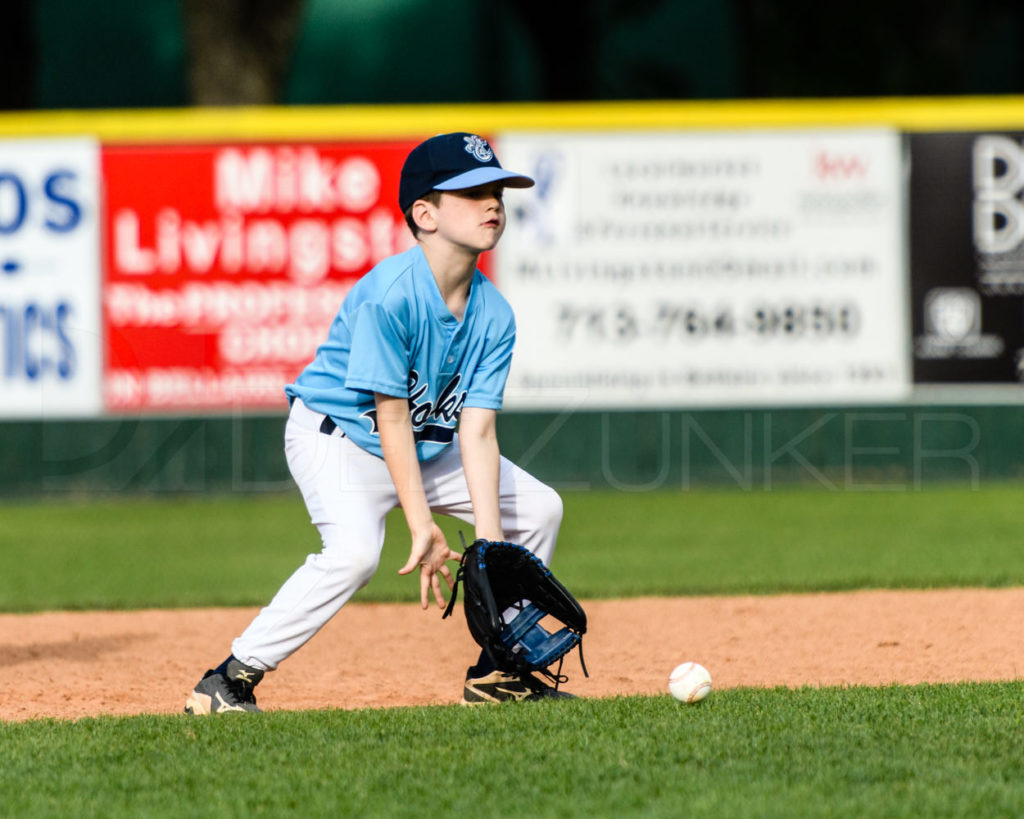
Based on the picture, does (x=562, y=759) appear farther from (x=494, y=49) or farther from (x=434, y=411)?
(x=494, y=49)

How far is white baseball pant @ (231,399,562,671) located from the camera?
412 cm

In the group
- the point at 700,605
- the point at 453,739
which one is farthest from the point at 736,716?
the point at 700,605

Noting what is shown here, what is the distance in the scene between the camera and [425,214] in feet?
13.9

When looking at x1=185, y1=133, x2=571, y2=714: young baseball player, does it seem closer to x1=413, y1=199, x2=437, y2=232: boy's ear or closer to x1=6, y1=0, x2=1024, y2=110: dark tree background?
x1=413, y1=199, x2=437, y2=232: boy's ear

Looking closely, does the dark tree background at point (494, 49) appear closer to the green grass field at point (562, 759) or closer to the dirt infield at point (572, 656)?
the dirt infield at point (572, 656)

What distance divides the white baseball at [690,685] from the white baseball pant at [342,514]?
0.55 meters

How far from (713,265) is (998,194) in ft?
7.22

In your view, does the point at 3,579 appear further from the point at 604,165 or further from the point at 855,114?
the point at 855,114

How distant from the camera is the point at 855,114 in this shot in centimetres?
1155

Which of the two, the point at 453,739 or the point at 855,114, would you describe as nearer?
the point at 453,739

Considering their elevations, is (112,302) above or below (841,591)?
above

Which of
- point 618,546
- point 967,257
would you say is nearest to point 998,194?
point 967,257

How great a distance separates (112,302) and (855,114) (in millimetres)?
5715

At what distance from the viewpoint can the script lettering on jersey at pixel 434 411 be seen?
14.0 feet
